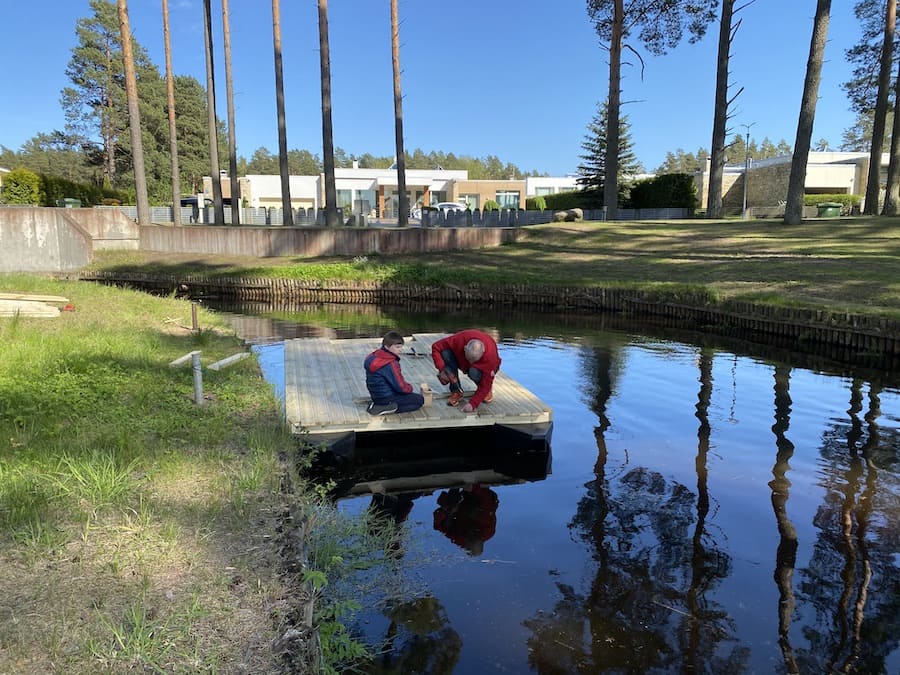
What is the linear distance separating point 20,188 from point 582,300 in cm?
2811

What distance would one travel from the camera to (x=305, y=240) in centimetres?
2689

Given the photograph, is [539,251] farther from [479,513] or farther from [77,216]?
[479,513]

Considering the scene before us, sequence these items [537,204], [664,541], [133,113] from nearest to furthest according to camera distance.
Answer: [664,541] → [133,113] → [537,204]

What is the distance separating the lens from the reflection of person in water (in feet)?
18.5

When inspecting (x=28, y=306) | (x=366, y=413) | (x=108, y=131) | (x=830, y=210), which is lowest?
(x=366, y=413)

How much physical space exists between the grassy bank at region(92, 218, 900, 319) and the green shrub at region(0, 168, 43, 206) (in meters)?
9.13

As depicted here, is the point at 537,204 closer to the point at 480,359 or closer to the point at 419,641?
the point at 480,359

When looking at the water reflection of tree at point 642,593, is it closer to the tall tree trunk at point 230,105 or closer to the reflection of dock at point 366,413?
the reflection of dock at point 366,413

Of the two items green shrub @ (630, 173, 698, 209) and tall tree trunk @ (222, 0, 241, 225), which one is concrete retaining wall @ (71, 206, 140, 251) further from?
green shrub @ (630, 173, 698, 209)

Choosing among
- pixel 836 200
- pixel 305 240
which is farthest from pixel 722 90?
pixel 305 240

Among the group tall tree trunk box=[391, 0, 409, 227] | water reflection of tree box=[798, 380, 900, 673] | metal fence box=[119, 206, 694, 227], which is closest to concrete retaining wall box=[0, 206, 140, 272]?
metal fence box=[119, 206, 694, 227]

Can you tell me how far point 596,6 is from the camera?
31.4 m

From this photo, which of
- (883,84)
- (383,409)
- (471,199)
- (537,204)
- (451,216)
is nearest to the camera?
(383,409)

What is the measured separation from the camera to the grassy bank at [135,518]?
3.17m
